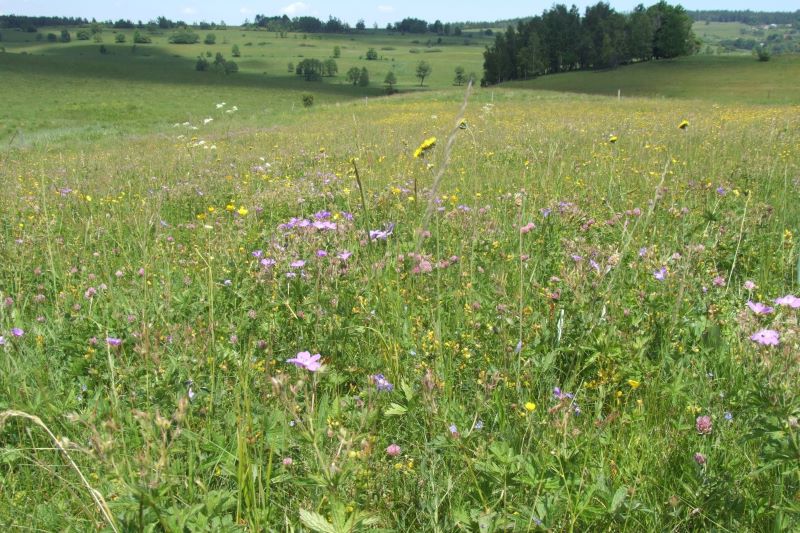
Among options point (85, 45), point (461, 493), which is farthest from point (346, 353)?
point (85, 45)

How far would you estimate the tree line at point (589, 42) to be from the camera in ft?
261

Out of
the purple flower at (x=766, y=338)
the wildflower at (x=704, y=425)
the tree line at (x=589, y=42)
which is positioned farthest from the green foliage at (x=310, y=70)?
the purple flower at (x=766, y=338)

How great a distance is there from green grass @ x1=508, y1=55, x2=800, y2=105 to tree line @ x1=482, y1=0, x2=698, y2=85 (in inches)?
269

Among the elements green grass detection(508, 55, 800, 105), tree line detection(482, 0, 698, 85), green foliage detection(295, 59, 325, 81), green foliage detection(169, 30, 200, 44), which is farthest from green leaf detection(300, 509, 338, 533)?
green foliage detection(169, 30, 200, 44)

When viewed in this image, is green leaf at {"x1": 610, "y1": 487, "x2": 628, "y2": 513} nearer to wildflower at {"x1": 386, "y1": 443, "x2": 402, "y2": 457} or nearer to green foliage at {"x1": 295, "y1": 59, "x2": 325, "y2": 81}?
wildflower at {"x1": 386, "y1": 443, "x2": 402, "y2": 457}

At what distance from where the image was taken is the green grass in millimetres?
44484

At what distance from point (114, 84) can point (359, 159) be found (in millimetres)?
67923

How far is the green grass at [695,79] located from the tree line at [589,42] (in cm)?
683

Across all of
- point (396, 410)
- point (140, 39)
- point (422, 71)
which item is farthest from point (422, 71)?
point (396, 410)

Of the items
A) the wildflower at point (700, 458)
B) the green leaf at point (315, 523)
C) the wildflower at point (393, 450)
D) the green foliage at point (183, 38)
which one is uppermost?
the green foliage at point (183, 38)

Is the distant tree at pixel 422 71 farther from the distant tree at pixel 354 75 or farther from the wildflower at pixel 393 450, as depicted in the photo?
the wildflower at pixel 393 450

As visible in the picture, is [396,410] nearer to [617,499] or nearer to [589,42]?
[617,499]

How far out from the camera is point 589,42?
80.0 m

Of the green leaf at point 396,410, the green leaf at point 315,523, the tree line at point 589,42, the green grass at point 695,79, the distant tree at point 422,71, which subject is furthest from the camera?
the distant tree at point 422,71
